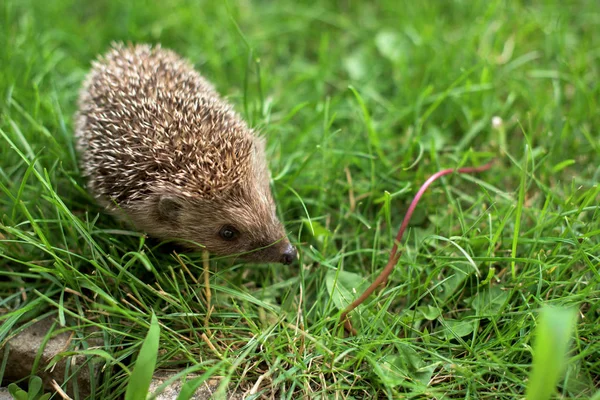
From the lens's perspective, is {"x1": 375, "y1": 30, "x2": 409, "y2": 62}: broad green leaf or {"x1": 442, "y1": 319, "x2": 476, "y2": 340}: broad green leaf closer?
{"x1": 442, "y1": 319, "x2": 476, "y2": 340}: broad green leaf

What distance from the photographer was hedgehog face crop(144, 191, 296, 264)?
3064mm

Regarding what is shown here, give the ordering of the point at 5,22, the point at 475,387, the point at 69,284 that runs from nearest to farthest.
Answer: the point at 475,387, the point at 69,284, the point at 5,22

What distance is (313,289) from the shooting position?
10.5ft

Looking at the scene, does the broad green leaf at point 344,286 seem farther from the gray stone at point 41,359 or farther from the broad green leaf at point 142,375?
the gray stone at point 41,359

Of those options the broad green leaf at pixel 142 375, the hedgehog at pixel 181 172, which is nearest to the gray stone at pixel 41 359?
the broad green leaf at pixel 142 375

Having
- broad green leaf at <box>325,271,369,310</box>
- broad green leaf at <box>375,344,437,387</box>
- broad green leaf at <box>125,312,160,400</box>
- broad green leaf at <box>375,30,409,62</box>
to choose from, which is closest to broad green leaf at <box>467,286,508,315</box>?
broad green leaf at <box>375,344,437,387</box>

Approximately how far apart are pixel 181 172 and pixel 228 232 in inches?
17.9

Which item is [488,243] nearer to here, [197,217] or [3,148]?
[197,217]

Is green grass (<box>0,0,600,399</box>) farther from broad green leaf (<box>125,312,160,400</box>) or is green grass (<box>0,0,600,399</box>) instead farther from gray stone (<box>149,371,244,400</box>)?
broad green leaf (<box>125,312,160,400</box>)

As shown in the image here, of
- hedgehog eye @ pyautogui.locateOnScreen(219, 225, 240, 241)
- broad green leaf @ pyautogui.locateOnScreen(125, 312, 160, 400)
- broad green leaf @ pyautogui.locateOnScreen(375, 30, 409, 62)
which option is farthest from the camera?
broad green leaf @ pyautogui.locateOnScreen(375, 30, 409, 62)

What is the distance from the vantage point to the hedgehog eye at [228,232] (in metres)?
3.14

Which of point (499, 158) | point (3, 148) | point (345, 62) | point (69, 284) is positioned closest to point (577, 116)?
point (499, 158)

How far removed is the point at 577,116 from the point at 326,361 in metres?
2.64

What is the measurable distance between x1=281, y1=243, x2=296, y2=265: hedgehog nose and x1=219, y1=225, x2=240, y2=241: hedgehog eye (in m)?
0.31
